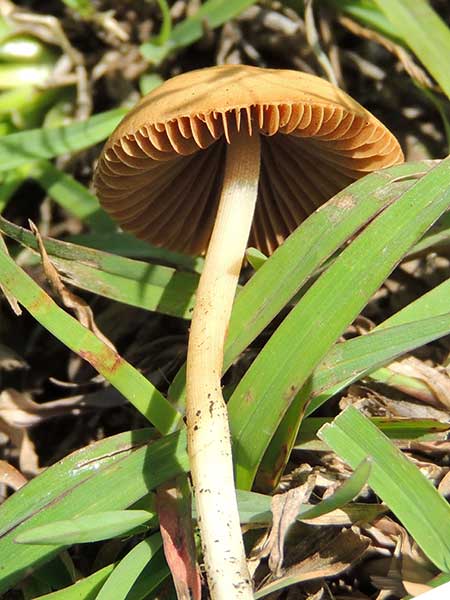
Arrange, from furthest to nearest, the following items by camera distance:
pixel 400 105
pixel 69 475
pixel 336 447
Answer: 1. pixel 400 105
2. pixel 69 475
3. pixel 336 447

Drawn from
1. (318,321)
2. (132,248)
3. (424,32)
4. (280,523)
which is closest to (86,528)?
(280,523)

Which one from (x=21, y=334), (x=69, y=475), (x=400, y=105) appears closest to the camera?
(x=69, y=475)

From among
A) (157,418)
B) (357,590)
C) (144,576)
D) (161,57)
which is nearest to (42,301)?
(157,418)

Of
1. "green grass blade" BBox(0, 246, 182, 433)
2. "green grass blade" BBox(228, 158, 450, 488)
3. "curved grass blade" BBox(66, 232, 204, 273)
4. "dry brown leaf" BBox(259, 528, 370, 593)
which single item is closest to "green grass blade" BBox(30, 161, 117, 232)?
"curved grass blade" BBox(66, 232, 204, 273)

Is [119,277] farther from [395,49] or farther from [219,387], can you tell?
[395,49]

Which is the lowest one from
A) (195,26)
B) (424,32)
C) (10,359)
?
(10,359)

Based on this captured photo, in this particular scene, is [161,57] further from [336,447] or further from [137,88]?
[336,447]

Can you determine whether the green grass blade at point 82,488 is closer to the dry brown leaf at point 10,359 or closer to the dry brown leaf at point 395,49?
the dry brown leaf at point 10,359

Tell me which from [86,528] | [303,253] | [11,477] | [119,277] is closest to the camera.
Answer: [86,528]
